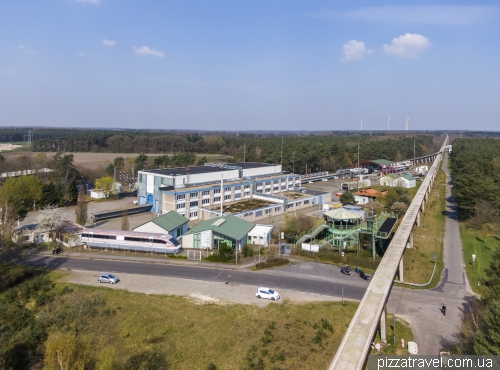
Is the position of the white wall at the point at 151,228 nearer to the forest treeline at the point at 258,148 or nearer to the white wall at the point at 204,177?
the white wall at the point at 204,177

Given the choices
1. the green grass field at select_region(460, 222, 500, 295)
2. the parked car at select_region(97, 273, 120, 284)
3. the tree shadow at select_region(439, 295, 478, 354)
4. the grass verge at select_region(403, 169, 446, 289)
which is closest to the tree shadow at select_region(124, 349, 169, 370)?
the parked car at select_region(97, 273, 120, 284)

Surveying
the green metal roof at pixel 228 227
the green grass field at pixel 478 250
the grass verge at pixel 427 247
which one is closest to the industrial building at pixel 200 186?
the green metal roof at pixel 228 227

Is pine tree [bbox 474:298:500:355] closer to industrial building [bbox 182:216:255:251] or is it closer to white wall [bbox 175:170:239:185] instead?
industrial building [bbox 182:216:255:251]

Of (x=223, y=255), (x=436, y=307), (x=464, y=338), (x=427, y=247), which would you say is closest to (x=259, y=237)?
(x=223, y=255)

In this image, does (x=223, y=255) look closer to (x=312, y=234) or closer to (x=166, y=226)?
(x=166, y=226)

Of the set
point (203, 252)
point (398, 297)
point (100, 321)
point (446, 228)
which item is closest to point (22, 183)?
point (203, 252)

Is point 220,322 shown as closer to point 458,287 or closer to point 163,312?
point 163,312
